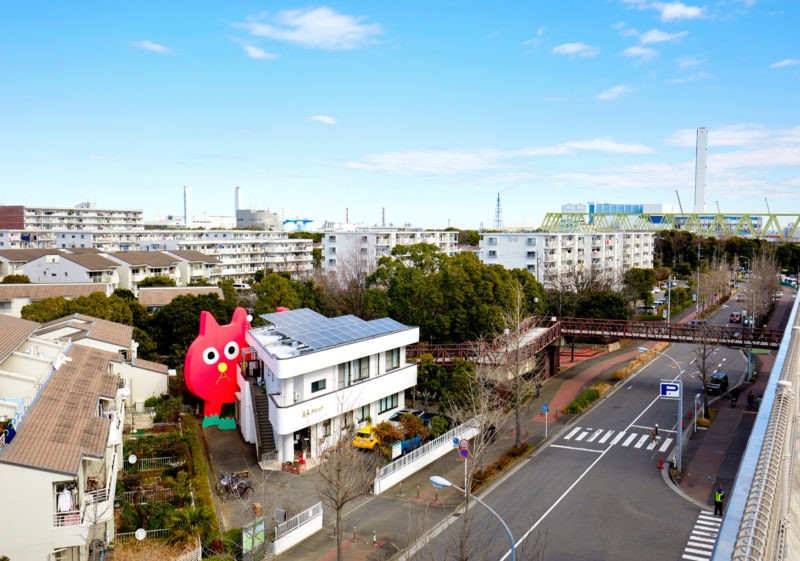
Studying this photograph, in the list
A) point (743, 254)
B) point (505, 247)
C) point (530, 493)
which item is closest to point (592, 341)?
point (505, 247)

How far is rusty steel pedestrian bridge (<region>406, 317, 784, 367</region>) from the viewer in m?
35.8

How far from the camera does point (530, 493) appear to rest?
25359mm

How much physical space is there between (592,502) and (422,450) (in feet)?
25.1

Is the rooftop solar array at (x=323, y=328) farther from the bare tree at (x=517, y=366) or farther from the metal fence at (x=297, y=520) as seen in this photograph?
the metal fence at (x=297, y=520)

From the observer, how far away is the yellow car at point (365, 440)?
2870 centimetres

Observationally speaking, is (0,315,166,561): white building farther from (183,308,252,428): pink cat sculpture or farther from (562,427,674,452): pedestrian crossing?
(562,427,674,452): pedestrian crossing

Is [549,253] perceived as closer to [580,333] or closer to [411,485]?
[580,333]

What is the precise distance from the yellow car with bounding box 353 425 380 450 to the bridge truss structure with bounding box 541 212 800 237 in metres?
115

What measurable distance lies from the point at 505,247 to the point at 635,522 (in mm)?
61220

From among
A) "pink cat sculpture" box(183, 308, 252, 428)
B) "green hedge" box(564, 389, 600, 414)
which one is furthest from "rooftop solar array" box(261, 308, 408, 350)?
"green hedge" box(564, 389, 600, 414)

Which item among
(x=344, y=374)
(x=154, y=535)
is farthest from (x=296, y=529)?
(x=344, y=374)

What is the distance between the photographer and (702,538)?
2130 centimetres

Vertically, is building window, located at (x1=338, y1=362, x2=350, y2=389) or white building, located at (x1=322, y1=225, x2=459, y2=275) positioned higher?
white building, located at (x1=322, y1=225, x2=459, y2=275)

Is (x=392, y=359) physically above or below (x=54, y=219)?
below
